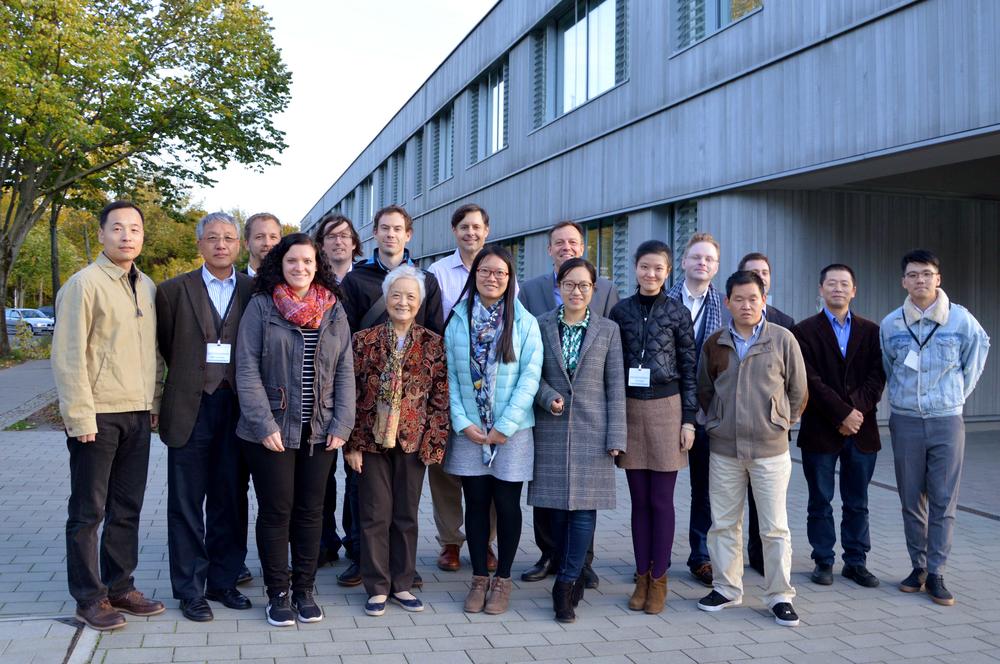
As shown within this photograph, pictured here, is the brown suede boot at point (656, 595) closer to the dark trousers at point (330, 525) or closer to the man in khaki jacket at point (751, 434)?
the man in khaki jacket at point (751, 434)

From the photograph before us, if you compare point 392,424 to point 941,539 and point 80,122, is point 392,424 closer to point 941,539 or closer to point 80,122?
point 941,539

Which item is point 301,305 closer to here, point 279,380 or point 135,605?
point 279,380

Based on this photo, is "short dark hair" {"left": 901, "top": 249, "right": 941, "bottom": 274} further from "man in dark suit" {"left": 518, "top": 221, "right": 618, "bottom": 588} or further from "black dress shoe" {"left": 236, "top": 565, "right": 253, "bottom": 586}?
"black dress shoe" {"left": 236, "top": 565, "right": 253, "bottom": 586}

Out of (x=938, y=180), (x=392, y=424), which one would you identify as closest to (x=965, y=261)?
(x=938, y=180)

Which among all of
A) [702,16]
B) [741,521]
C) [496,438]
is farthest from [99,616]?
[702,16]

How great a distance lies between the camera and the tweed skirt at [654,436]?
16.0ft

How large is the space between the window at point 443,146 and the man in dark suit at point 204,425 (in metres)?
19.3

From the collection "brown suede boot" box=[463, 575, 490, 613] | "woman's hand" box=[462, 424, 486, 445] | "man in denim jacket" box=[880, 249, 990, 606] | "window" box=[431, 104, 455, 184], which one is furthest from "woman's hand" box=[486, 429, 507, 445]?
"window" box=[431, 104, 455, 184]

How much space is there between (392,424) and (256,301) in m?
0.98

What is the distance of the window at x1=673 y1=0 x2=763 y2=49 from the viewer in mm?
11086

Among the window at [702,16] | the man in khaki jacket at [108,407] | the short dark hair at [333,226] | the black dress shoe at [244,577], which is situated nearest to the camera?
the man in khaki jacket at [108,407]

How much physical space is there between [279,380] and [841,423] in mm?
3405

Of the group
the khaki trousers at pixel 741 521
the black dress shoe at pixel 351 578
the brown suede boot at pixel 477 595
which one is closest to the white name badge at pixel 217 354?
the black dress shoe at pixel 351 578

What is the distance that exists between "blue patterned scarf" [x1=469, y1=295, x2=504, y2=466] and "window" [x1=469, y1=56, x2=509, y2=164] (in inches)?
590
